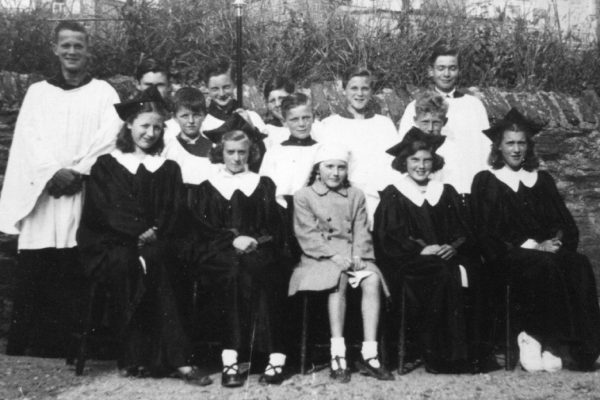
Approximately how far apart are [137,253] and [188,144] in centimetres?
119

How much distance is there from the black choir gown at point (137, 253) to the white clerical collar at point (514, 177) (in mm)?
2432

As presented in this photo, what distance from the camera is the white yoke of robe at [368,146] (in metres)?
5.93

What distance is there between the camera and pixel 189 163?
18.9ft

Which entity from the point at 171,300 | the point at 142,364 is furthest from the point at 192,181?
the point at 142,364

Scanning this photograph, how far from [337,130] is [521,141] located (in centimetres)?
146

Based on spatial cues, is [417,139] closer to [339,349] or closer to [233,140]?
[233,140]

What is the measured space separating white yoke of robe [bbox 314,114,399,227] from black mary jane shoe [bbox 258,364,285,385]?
1548 millimetres

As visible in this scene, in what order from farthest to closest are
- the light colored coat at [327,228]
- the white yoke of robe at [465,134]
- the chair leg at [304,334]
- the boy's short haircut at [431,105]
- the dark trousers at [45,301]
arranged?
the white yoke of robe at [465,134], the boy's short haircut at [431,105], the dark trousers at [45,301], the light colored coat at [327,228], the chair leg at [304,334]

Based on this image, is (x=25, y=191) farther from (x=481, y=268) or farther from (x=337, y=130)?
(x=481, y=268)

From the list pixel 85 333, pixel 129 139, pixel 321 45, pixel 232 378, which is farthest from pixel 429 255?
pixel 321 45

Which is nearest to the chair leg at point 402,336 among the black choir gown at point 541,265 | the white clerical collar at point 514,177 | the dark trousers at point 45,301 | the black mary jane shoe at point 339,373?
the black mary jane shoe at point 339,373

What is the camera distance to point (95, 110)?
567 cm

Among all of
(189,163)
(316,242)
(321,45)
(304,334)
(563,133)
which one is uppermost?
(321,45)

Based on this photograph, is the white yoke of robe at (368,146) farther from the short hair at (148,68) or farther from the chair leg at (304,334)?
the short hair at (148,68)
